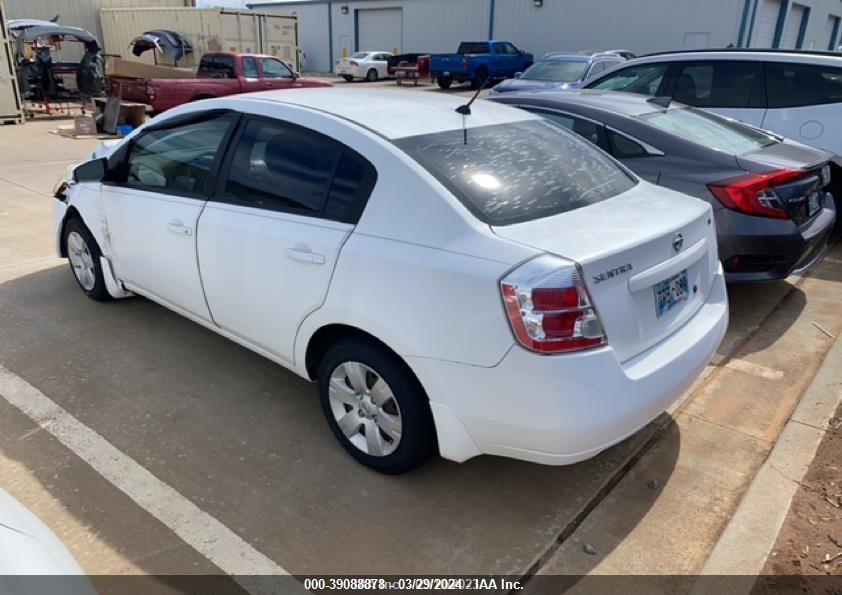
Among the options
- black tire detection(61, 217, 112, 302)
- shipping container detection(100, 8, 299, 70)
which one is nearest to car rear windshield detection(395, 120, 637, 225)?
black tire detection(61, 217, 112, 302)

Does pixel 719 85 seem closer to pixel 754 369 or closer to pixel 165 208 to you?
pixel 754 369

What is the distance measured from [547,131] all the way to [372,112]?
96cm

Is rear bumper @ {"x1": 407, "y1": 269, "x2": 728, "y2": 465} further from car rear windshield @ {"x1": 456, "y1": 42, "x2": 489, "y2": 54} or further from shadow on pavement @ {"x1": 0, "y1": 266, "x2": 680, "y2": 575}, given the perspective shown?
car rear windshield @ {"x1": 456, "y1": 42, "x2": 489, "y2": 54}

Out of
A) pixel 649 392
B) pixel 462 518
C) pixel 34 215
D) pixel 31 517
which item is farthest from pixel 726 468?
pixel 34 215

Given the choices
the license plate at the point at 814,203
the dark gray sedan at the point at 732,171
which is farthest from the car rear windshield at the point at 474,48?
the license plate at the point at 814,203

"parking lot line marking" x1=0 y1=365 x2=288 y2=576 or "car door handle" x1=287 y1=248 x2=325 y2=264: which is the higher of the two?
"car door handle" x1=287 y1=248 x2=325 y2=264

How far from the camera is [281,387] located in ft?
11.9

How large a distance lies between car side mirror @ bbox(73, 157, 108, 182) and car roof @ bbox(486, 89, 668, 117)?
10.7ft

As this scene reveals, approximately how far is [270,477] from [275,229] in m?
1.15

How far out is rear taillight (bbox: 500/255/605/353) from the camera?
221 centimetres

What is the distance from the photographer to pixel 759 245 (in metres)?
4.26

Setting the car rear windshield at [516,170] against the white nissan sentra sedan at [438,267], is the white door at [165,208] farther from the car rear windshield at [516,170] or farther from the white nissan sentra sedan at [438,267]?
the car rear windshield at [516,170]

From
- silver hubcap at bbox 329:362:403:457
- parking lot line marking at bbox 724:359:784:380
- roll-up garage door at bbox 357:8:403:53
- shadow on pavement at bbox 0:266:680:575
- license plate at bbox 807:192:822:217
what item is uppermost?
roll-up garage door at bbox 357:8:403:53

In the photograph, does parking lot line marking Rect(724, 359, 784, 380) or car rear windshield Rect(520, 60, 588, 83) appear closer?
parking lot line marking Rect(724, 359, 784, 380)
